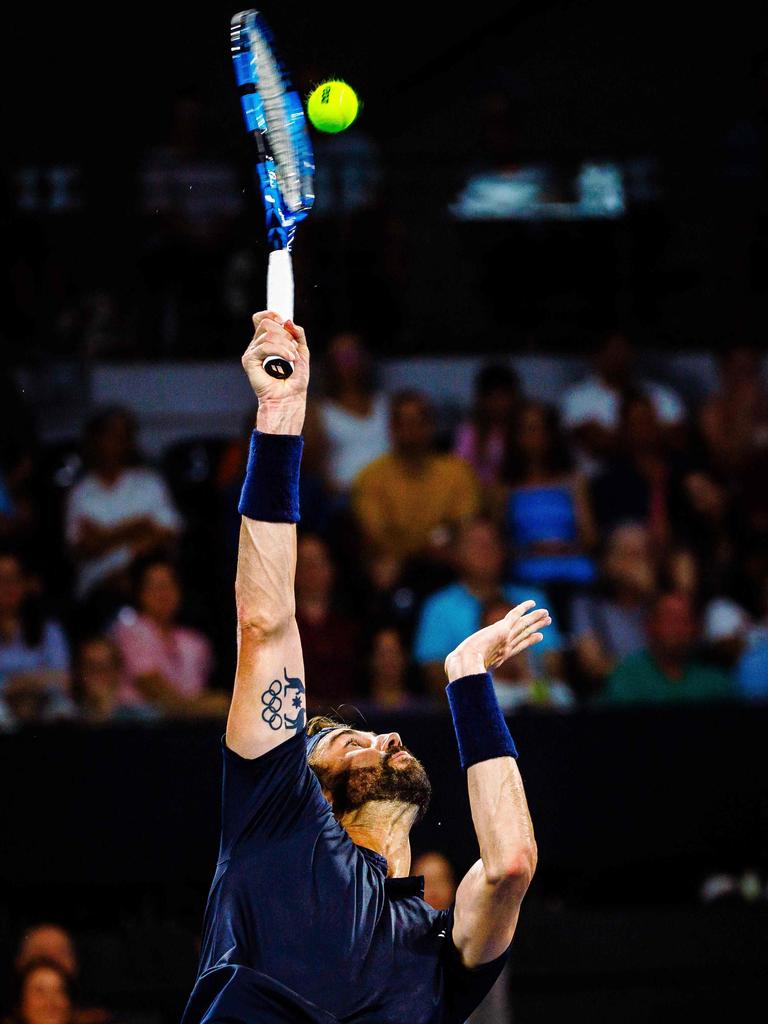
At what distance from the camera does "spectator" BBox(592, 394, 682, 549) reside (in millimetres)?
9344

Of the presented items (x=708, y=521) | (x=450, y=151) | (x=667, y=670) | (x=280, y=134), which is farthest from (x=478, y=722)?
(x=450, y=151)

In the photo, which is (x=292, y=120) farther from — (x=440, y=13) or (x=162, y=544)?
(x=440, y=13)

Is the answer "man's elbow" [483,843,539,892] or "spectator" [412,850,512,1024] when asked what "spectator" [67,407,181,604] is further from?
"man's elbow" [483,843,539,892]

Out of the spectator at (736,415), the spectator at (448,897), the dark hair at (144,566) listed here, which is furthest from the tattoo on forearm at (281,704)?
the spectator at (736,415)

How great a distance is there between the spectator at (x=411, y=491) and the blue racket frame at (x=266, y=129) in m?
5.21

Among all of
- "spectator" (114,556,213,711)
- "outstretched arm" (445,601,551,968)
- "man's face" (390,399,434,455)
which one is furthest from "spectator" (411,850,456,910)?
"outstretched arm" (445,601,551,968)

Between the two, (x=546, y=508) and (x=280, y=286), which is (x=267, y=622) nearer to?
(x=280, y=286)

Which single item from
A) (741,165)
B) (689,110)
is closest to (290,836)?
(741,165)

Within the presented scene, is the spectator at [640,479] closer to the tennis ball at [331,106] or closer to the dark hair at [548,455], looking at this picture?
the dark hair at [548,455]

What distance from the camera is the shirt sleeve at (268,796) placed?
328cm

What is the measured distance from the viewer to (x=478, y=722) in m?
3.39

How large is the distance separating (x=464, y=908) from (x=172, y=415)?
7.73 metres

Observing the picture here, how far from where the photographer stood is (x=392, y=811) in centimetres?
355

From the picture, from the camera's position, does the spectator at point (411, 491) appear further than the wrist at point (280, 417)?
Yes
